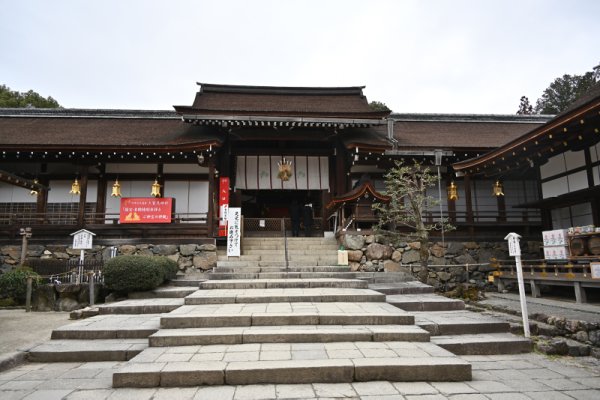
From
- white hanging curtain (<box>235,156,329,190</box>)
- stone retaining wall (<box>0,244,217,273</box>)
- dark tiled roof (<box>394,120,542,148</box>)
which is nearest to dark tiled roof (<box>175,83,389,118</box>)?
dark tiled roof (<box>394,120,542,148</box>)

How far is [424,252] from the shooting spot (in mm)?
9531

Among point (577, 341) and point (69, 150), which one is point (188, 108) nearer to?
point (69, 150)

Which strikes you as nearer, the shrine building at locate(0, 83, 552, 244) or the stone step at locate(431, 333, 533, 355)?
the stone step at locate(431, 333, 533, 355)

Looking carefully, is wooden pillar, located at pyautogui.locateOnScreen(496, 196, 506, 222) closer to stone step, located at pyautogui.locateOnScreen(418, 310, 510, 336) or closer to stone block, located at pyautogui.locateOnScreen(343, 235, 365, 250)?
stone block, located at pyautogui.locateOnScreen(343, 235, 365, 250)

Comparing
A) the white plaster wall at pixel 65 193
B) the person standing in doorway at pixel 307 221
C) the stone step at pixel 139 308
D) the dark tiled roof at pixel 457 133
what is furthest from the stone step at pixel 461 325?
the white plaster wall at pixel 65 193

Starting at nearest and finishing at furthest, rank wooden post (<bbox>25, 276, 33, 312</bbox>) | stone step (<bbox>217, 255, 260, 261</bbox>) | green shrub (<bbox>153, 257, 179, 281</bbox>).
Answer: wooden post (<bbox>25, 276, 33, 312</bbox>) → green shrub (<bbox>153, 257, 179, 281</bbox>) → stone step (<bbox>217, 255, 260, 261</bbox>)

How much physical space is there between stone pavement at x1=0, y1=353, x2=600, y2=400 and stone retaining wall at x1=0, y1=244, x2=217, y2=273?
7.24m

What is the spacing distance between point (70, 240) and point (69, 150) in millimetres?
3125

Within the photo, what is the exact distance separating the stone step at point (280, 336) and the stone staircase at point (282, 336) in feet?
0.05

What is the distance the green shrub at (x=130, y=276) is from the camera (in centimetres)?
823

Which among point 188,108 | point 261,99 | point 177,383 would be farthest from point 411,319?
point 261,99

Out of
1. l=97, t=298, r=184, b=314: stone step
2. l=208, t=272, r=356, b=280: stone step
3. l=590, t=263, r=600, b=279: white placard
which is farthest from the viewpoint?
l=208, t=272, r=356, b=280: stone step

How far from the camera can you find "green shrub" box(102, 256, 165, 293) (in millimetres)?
8227

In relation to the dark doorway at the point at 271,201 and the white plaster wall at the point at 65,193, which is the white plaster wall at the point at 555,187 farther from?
the white plaster wall at the point at 65,193
